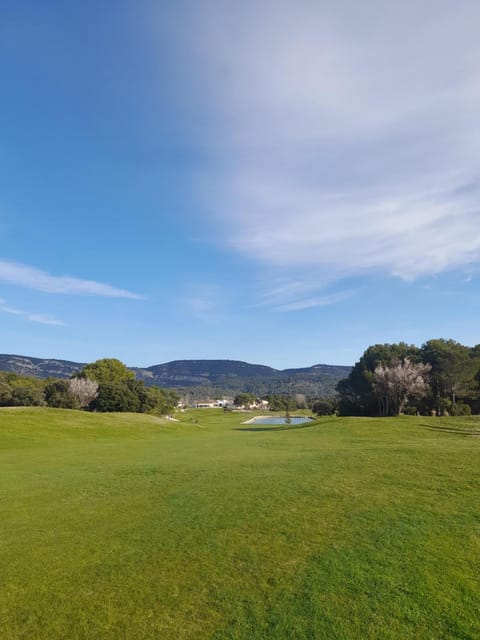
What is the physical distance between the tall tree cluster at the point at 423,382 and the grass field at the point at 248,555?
45906 mm

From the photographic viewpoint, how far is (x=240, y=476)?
12320 mm

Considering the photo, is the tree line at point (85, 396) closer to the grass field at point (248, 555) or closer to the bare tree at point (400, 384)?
the bare tree at point (400, 384)

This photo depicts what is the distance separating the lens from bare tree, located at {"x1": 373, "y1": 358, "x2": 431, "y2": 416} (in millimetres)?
54812

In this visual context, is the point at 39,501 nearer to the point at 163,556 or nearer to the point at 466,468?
the point at 163,556

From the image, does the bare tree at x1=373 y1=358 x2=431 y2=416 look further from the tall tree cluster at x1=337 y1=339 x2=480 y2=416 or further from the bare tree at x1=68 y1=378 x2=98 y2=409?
the bare tree at x1=68 y1=378 x2=98 y2=409

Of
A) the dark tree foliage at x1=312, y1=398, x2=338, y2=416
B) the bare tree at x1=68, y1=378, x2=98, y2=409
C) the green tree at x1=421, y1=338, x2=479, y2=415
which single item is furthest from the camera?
the dark tree foliage at x1=312, y1=398, x2=338, y2=416

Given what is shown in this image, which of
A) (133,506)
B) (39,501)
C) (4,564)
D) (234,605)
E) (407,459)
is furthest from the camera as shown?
(407,459)

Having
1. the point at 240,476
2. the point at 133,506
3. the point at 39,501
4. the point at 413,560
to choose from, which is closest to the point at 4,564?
the point at 133,506

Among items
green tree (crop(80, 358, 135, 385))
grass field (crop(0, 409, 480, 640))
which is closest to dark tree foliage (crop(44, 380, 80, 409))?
green tree (crop(80, 358, 135, 385))

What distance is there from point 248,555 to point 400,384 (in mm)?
53011

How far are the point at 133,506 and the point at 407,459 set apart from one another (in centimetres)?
892

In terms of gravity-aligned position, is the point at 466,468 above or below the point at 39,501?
above

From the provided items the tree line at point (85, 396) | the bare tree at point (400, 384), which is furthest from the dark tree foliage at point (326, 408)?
the tree line at point (85, 396)

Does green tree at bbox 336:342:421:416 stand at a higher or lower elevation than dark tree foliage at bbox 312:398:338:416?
higher
